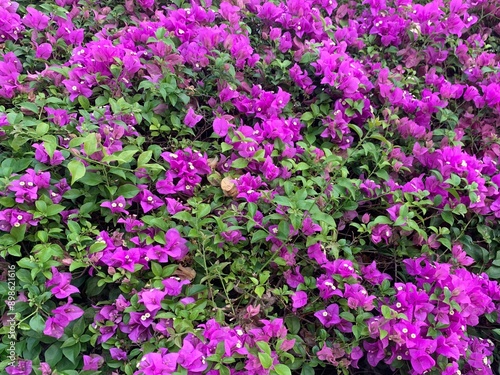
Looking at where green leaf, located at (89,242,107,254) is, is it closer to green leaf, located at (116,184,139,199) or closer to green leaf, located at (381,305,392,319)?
green leaf, located at (116,184,139,199)

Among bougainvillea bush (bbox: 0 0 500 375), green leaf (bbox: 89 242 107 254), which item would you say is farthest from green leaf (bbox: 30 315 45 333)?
green leaf (bbox: 89 242 107 254)

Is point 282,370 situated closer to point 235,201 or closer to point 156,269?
point 156,269

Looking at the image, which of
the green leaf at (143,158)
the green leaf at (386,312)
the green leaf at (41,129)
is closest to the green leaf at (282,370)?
the green leaf at (386,312)

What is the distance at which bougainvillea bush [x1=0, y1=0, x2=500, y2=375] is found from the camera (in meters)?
1.29

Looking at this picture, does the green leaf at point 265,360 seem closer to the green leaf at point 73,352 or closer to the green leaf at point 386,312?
the green leaf at point 386,312

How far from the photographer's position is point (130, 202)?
145 centimetres

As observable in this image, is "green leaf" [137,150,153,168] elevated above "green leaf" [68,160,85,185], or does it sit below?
below

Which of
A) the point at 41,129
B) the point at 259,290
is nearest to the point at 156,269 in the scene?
the point at 259,290

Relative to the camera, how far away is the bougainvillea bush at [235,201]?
1294 mm

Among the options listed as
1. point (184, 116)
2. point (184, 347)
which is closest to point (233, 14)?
point (184, 116)

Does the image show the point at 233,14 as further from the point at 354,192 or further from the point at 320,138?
the point at 354,192

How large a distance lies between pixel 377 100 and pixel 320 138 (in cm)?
33

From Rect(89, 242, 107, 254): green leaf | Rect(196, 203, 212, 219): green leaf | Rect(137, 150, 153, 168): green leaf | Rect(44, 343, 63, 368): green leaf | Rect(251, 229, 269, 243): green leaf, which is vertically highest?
Rect(137, 150, 153, 168): green leaf

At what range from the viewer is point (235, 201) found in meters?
1.54
